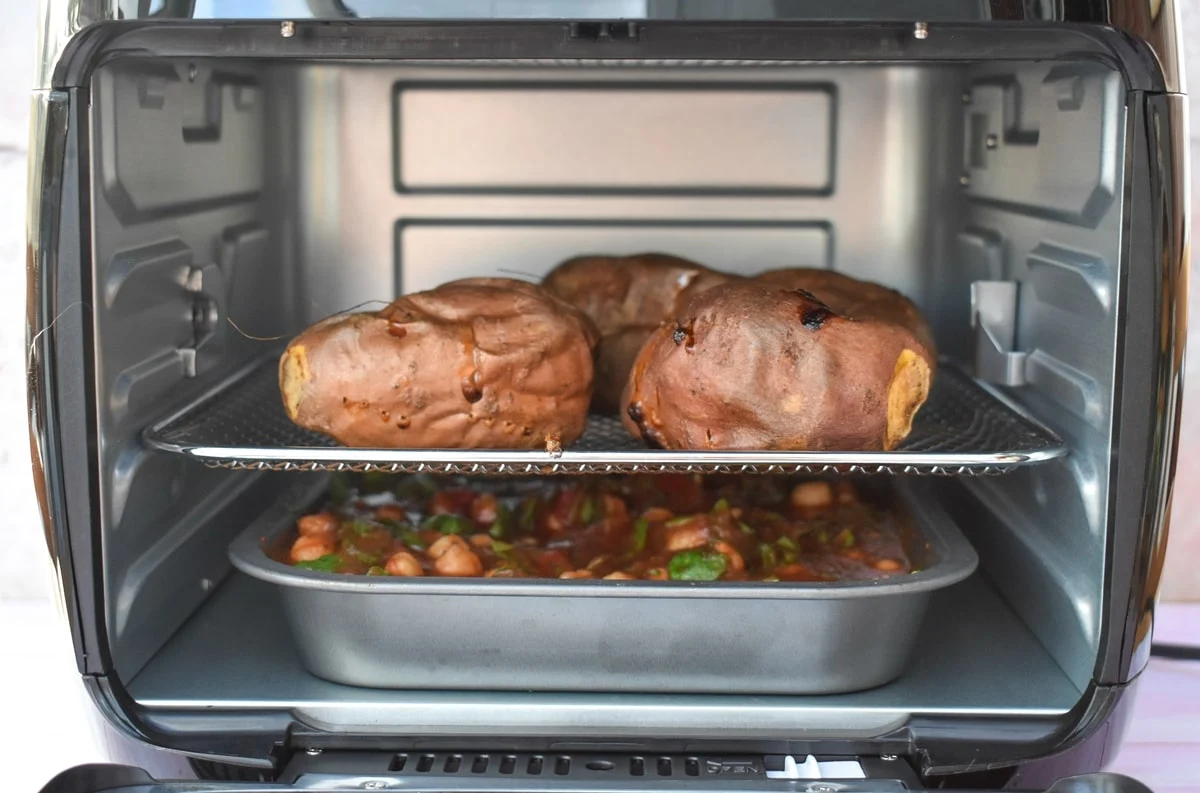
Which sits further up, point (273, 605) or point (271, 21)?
point (271, 21)

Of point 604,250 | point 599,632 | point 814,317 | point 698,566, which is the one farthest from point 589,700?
point 604,250

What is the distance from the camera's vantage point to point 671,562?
3.78 feet

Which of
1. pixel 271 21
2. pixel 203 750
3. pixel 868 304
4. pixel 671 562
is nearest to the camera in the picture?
pixel 271 21

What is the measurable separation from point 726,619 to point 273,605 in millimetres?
541

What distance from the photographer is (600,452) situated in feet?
3.37

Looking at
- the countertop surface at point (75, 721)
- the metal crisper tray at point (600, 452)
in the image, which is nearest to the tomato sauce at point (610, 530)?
the metal crisper tray at point (600, 452)

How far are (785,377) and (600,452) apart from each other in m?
0.19

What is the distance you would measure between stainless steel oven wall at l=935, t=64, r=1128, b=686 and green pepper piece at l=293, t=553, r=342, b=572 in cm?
70

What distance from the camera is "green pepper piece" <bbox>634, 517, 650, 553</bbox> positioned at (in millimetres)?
1253

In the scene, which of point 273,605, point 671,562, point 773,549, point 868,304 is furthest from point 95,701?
point 868,304

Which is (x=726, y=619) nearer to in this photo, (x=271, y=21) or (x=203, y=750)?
(x=203, y=750)

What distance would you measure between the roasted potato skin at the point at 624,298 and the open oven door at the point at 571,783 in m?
0.51

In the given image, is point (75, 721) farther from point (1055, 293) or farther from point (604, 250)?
point (1055, 293)

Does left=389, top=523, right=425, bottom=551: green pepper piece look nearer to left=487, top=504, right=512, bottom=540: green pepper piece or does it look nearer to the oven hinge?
left=487, top=504, right=512, bottom=540: green pepper piece
